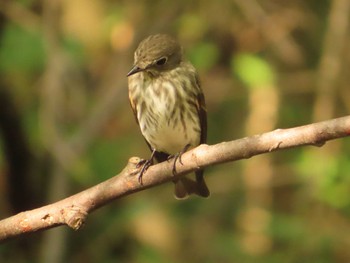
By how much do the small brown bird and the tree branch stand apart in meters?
0.99

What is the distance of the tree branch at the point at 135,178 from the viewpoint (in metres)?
2.71

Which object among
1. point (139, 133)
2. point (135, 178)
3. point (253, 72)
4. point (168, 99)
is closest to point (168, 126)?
point (168, 99)

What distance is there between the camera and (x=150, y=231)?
19.5 feet

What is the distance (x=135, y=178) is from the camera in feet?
9.89

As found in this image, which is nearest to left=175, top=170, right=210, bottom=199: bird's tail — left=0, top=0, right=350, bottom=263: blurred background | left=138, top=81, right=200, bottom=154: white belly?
left=138, top=81, right=200, bottom=154: white belly

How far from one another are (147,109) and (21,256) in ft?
7.02

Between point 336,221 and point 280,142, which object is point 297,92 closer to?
point 336,221

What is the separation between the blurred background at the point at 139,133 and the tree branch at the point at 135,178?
2293mm

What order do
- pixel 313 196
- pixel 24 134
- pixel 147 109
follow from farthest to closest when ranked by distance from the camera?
1. pixel 24 134
2. pixel 313 196
3. pixel 147 109

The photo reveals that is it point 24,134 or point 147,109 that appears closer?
point 147,109

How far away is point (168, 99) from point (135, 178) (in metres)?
1.12

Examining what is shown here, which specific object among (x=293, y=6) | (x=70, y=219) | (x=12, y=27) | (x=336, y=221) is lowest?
(x=336, y=221)

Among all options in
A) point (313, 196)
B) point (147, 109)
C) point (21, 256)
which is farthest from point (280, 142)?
point (21, 256)

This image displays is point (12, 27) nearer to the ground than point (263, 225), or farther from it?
farther from it
